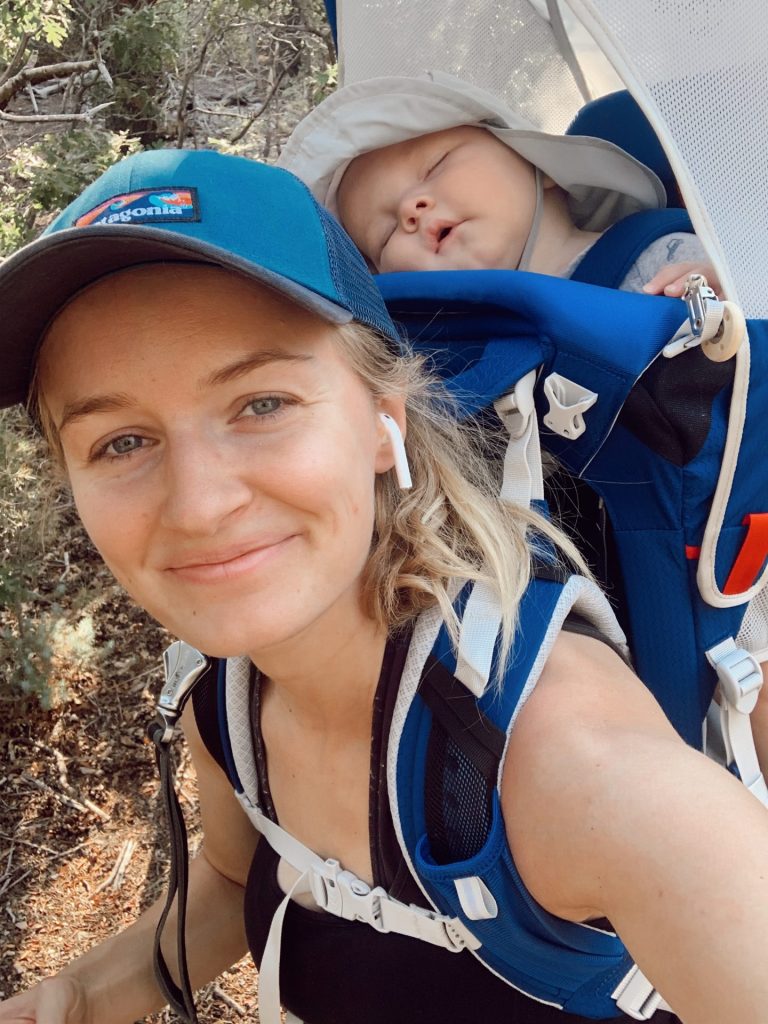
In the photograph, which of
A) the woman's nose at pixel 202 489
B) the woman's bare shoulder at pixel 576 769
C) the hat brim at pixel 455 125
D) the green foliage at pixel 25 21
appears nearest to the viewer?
the woman's bare shoulder at pixel 576 769

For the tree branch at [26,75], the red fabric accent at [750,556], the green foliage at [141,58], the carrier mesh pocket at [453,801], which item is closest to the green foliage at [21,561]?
the tree branch at [26,75]

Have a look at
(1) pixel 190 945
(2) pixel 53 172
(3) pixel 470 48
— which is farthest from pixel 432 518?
(2) pixel 53 172

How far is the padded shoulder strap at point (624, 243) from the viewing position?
5.53ft

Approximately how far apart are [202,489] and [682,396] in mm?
742

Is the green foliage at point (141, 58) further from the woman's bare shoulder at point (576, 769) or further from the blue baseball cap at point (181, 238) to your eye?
the woman's bare shoulder at point (576, 769)

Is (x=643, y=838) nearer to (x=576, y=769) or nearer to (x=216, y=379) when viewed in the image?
(x=576, y=769)

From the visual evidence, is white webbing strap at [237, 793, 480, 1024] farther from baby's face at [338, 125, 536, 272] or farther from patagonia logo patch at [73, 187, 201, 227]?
baby's face at [338, 125, 536, 272]

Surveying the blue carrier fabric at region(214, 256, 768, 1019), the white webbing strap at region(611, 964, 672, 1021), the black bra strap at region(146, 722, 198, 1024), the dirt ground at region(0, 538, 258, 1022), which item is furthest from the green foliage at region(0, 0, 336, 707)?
the white webbing strap at region(611, 964, 672, 1021)

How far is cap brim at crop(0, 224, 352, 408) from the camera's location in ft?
3.41

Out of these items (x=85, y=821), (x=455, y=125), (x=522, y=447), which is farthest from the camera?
(x=85, y=821)

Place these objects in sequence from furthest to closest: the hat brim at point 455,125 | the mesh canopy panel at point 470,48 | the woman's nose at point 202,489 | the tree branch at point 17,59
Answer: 1. the tree branch at point 17,59
2. the mesh canopy panel at point 470,48
3. the hat brim at point 455,125
4. the woman's nose at point 202,489

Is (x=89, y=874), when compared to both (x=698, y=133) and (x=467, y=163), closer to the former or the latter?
(x=467, y=163)

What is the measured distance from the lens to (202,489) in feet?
3.67

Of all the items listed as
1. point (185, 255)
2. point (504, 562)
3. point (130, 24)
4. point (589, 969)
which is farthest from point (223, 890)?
point (130, 24)
